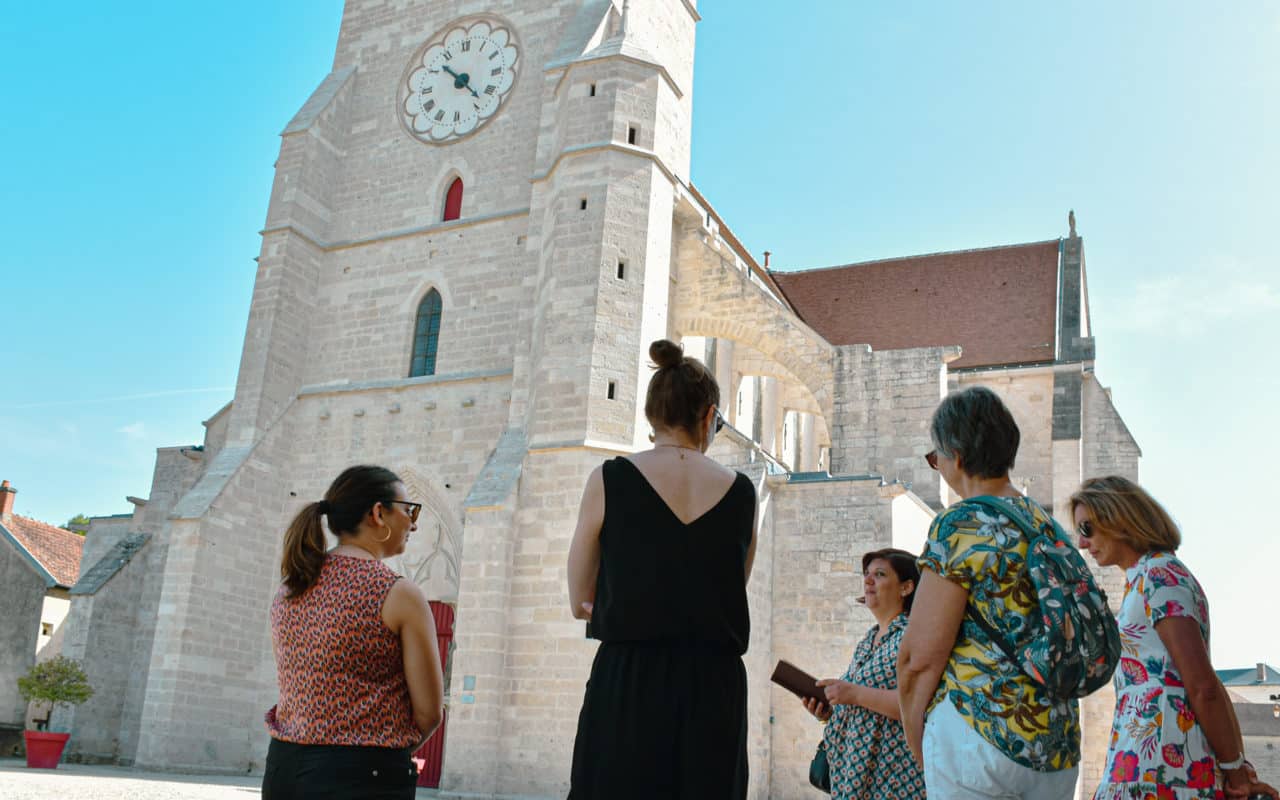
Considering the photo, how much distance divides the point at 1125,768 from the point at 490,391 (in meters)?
12.6

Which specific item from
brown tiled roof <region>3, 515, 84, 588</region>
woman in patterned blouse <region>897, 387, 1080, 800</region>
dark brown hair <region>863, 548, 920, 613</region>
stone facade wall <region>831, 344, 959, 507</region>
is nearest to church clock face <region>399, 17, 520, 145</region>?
stone facade wall <region>831, 344, 959, 507</region>

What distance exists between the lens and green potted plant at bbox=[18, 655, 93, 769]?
1387cm

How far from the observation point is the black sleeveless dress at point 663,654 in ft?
8.10

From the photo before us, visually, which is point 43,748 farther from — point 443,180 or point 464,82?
point 464,82

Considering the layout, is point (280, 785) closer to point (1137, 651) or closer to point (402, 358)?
point (1137, 651)

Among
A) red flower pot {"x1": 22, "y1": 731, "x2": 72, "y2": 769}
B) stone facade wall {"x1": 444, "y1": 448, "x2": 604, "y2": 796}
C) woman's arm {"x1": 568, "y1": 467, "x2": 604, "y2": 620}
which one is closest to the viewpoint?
woman's arm {"x1": 568, "y1": 467, "x2": 604, "y2": 620}

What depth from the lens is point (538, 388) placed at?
1362cm

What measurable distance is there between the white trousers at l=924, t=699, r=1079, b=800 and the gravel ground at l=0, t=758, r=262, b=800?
8786mm

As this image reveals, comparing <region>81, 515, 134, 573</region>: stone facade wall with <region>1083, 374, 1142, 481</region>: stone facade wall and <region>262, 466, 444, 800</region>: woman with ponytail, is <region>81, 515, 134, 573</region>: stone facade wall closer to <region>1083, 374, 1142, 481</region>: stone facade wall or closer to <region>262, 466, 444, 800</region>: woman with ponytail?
<region>1083, 374, 1142, 481</region>: stone facade wall

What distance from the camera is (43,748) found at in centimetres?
1388

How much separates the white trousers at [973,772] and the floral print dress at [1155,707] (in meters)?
0.81

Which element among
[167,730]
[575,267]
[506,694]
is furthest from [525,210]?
[167,730]

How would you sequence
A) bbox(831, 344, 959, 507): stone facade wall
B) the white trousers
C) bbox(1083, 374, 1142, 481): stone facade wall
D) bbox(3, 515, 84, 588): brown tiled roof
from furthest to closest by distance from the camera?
bbox(3, 515, 84, 588): brown tiled roof → bbox(1083, 374, 1142, 481): stone facade wall → bbox(831, 344, 959, 507): stone facade wall → the white trousers

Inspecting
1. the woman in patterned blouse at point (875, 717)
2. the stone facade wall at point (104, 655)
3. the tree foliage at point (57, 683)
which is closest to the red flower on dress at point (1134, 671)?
the woman in patterned blouse at point (875, 717)
